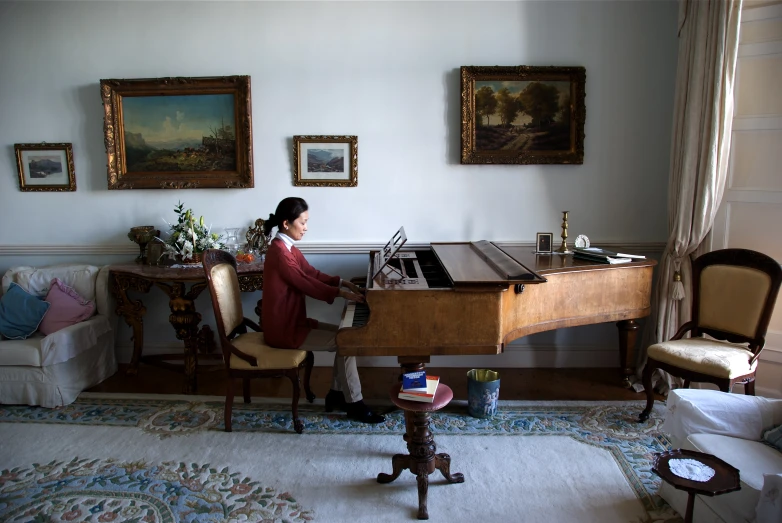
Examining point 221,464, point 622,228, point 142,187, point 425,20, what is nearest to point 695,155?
point 622,228

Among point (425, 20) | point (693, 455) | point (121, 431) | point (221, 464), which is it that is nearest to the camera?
point (693, 455)

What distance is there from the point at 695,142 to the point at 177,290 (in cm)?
373

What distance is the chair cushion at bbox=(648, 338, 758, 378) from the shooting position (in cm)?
293

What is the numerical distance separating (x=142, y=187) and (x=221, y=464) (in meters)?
2.42

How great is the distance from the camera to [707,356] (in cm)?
301

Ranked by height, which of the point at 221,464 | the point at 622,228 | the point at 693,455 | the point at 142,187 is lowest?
the point at 221,464

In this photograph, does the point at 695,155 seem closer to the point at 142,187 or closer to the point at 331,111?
the point at 331,111

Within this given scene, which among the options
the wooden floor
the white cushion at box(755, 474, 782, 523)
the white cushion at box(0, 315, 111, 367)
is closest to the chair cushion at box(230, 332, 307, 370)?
the wooden floor

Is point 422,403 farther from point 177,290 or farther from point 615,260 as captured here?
point 177,290

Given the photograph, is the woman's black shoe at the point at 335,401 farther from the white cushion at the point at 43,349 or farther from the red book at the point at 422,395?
the white cushion at the point at 43,349

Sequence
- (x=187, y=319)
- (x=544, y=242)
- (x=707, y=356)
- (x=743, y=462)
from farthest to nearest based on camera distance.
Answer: (x=187, y=319) → (x=544, y=242) → (x=707, y=356) → (x=743, y=462)

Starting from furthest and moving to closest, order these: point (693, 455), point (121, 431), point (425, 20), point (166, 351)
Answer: point (166, 351)
point (425, 20)
point (121, 431)
point (693, 455)

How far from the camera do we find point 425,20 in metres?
4.02

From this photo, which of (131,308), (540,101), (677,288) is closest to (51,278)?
(131,308)
